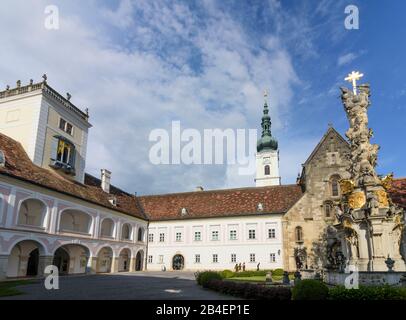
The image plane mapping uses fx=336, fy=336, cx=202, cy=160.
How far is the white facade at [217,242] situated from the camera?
4006cm

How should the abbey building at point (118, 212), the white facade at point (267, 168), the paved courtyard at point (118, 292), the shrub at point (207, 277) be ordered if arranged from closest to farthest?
the paved courtyard at point (118, 292)
the shrub at point (207, 277)
the abbey building at point (118, 212)
the white facade at point (267, 168)

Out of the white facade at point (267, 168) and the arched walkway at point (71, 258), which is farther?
the white facade at point (267, 168)

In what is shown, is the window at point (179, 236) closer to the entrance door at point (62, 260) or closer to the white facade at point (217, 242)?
the white facade at point (217, 242)

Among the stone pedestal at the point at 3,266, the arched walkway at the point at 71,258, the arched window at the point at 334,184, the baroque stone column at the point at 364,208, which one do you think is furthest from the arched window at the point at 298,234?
the stone pedestal at the point at 3,266

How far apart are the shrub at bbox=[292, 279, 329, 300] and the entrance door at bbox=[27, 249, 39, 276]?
87.0ft

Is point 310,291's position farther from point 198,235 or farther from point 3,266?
point 198,235

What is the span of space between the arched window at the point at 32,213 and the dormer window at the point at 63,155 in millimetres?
4997

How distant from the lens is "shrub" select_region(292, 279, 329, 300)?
11.0 meters

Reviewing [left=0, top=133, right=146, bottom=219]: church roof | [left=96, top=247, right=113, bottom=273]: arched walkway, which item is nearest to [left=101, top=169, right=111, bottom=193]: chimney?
[left=0, top=133, right=146, bottom=219]: church roof

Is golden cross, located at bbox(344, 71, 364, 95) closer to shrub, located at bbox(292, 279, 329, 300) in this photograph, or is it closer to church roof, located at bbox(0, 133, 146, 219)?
shrub, located at bbox(292, 279, 329, 300)
